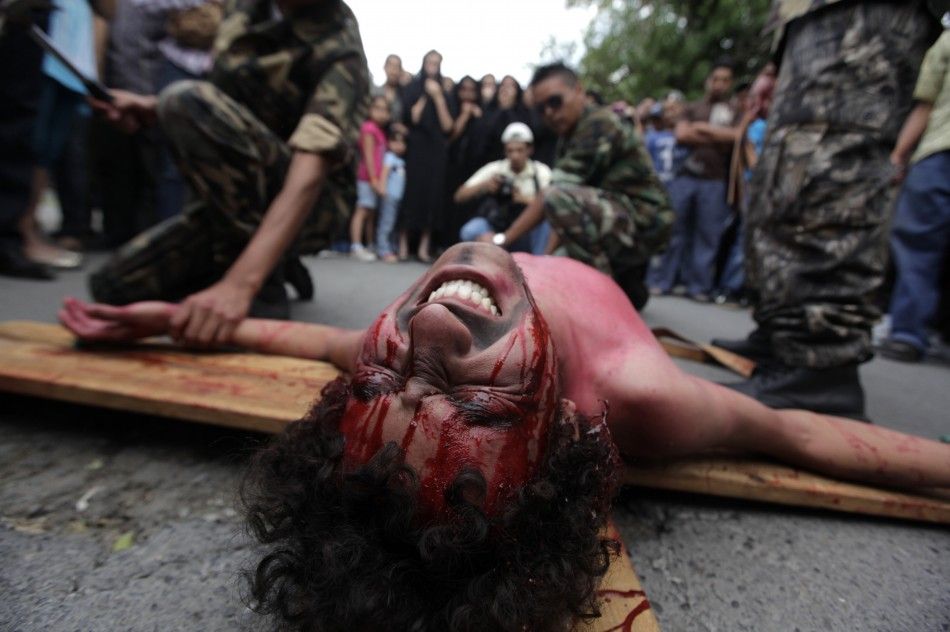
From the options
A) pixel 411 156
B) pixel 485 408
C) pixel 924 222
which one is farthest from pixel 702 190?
pixel 485 408

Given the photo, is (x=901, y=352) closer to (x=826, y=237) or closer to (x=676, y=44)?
(x=826, y=237)

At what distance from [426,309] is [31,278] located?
365 centimetres

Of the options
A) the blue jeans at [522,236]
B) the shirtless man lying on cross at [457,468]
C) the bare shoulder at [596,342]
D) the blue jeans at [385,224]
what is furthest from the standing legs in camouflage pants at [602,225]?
the blue jeans at [385,224]

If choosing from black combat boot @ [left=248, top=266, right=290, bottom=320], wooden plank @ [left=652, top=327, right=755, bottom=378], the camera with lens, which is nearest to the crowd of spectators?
the camera with lens

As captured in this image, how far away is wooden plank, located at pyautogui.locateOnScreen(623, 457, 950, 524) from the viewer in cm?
138

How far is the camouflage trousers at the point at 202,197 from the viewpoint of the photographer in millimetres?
2268

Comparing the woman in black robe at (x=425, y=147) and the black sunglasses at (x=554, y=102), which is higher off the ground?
the black sunglasses at (x=554, y=102)

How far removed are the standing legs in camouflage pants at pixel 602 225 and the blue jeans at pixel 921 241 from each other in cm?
153

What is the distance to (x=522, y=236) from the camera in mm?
5180

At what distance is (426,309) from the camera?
95 cm

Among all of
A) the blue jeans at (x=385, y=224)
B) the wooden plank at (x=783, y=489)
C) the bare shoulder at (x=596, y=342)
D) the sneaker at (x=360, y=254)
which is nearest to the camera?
the bare shoulder at (x=596, y=342)

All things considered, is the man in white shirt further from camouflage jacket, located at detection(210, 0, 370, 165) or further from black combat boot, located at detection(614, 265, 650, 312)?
camouflage jacket, located at detection(210, 0, 370, 165)

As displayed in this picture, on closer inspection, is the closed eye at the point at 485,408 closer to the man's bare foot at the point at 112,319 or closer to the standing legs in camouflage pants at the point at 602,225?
the man's bare foot at the point at 112,319

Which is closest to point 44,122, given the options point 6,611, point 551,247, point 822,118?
point 551,247
